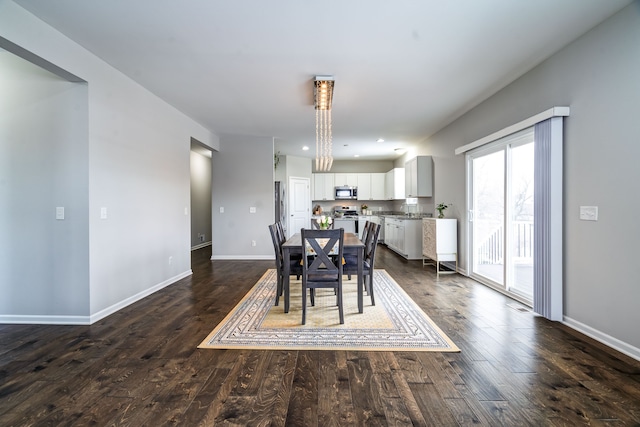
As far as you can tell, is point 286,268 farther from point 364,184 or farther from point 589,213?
point 364,184

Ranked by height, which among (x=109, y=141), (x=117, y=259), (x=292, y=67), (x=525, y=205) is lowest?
(x=117, y=259)

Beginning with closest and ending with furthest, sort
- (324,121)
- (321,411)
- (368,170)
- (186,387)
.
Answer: (321,411) < (186,387) < (324,121) < (368,170)

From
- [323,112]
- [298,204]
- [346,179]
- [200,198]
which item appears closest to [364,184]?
[346,179]

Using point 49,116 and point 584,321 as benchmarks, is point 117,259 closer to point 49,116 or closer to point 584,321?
point 49,116

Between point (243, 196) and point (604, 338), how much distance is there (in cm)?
580

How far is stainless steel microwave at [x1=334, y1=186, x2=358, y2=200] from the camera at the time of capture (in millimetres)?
9457

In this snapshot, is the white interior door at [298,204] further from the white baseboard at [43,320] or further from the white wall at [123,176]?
the white baseboard at [43,320]

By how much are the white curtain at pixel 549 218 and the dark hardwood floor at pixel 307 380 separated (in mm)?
242

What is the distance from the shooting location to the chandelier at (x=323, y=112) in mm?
3610

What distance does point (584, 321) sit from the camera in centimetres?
274

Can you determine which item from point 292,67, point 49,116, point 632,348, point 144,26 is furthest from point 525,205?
point 49,116

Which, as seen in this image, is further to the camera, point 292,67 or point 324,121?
point 324,121

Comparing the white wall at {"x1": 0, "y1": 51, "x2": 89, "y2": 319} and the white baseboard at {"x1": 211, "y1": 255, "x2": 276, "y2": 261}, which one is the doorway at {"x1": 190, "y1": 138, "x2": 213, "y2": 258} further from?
the white wall at {"x1": 0, "y1": 51, "x2": 89, "y2": 319}

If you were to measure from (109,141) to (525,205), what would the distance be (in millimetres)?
4795
